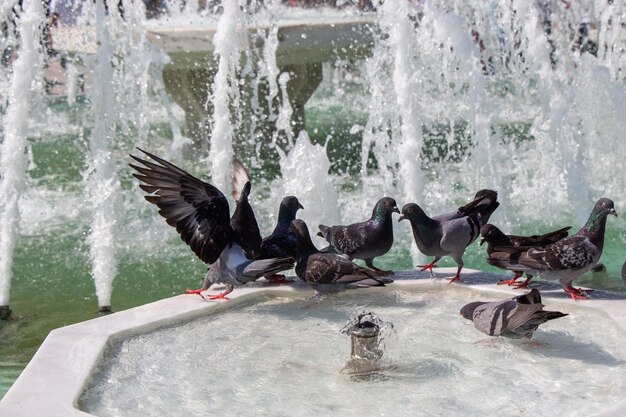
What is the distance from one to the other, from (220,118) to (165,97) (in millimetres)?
3134

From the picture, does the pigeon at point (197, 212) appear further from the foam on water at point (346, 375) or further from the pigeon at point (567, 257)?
the pigeon at point (567, 257)

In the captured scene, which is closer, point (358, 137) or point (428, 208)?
point (428, 208)

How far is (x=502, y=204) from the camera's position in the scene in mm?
6762

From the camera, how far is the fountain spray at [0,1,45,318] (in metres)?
5.78

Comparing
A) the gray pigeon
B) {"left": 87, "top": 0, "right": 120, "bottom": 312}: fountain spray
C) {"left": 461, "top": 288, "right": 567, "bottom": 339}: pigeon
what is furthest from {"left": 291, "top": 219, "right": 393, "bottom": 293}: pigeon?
{"left": 87, "top": 0, "right": 120, "bottom": 312}: fountain spray

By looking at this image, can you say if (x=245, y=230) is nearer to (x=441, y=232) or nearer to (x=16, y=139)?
(x=441, y=232)

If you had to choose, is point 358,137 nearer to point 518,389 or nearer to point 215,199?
point 215,199

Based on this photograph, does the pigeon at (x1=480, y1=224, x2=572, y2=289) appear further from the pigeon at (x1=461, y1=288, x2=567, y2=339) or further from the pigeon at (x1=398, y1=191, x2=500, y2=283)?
the pigeon at (x1=461, y1=288, x2=567, y2=339)

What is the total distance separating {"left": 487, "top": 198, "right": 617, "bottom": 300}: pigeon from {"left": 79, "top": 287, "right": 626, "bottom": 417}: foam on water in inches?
5.6

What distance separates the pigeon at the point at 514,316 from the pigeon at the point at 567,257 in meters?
0.43

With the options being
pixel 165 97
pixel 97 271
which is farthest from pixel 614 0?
pixel 97 271

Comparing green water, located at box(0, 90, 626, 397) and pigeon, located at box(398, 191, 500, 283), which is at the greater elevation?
pigeon, located at box(398, 191, 500, 283)

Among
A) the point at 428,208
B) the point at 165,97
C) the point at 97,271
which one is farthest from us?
the point at 165,97

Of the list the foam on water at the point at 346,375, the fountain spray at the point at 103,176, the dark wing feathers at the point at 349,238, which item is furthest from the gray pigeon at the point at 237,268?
the fountain spray at the point at 103,176
